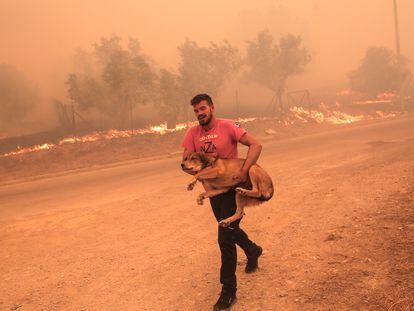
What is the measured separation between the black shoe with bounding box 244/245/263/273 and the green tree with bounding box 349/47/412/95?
38.2 m

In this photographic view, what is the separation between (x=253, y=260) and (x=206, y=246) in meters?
1.30

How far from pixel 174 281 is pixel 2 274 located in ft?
9.37

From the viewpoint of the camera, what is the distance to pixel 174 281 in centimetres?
492

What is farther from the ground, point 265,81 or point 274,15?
point 274,15

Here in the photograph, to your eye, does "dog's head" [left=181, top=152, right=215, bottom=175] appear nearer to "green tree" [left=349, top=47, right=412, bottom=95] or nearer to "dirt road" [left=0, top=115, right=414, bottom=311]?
"dirt road" [left=0, top=115, right=414, bottom=311]

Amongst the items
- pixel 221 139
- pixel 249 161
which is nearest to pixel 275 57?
pixel 221 139

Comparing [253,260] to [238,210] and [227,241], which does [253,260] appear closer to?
[227,241]

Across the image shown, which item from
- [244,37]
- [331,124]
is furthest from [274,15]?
[331,124]

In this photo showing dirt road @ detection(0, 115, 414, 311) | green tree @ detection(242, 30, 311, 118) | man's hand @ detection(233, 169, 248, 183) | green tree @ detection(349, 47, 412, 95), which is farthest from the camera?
green tree @ detection(349, 47, 412, 95)

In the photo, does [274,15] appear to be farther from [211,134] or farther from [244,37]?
[211,134]

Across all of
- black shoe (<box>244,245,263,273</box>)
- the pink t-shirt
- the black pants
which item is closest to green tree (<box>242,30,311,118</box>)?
black shoe (<box>244,245,263,273</box>)

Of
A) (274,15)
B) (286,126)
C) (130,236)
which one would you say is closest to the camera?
(130,236)

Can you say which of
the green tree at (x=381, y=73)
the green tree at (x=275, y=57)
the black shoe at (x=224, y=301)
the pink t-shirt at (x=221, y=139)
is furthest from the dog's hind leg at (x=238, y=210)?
the green tree at (x=381, y=73)

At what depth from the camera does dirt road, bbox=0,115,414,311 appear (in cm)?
434
